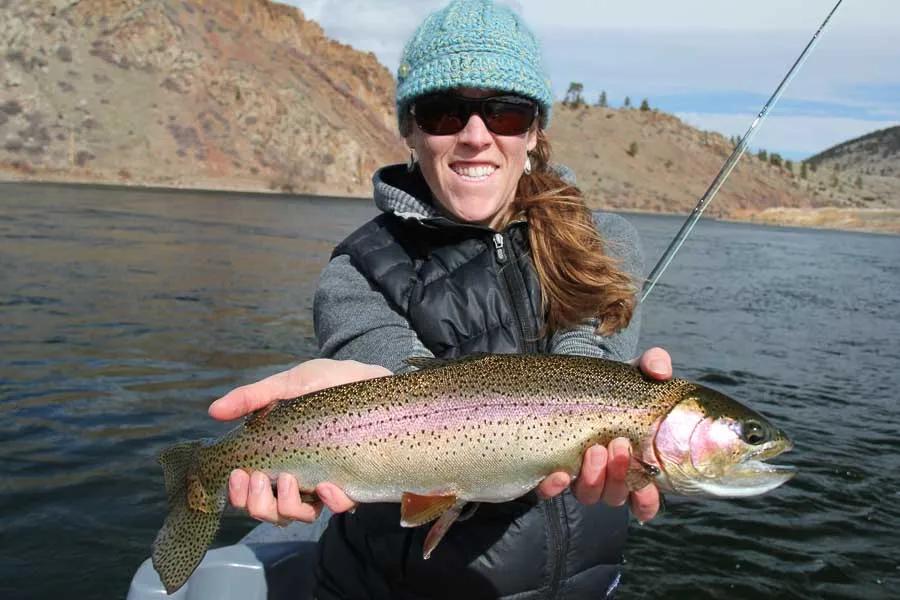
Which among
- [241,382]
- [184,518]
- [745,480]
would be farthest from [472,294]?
[241,382]

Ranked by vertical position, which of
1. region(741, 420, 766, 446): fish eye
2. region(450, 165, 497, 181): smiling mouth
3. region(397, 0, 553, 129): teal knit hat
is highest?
region(397, 0, 553, 129): teal knit hat

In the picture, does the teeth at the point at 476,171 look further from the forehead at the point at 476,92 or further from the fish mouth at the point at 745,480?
the fish mouth at the point at 745,480

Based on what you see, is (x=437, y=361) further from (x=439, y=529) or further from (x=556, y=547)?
(x=556, y=547)

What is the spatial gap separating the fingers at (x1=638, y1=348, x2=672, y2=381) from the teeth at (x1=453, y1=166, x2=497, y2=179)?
3.63ft

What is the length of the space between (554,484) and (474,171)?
142 cm

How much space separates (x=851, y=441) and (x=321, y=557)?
25.4 ft

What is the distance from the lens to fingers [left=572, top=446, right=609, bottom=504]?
282 centimetres

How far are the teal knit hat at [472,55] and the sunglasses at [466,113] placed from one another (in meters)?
0.05

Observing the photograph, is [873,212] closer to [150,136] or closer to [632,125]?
[632,125]

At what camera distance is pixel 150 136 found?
5403 cm

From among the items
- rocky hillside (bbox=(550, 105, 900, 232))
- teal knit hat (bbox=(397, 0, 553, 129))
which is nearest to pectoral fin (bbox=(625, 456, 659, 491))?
teal knit hat (bbox=(397, 0, 553, 129))

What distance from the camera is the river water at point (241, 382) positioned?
5.95m

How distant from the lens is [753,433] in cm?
290

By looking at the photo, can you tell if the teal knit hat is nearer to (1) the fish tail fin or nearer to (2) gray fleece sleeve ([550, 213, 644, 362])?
(2) gray fleece sleeve ([550, 213, 644, 362])
